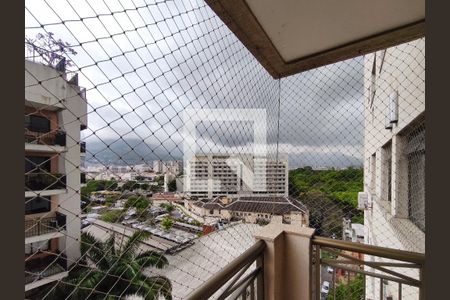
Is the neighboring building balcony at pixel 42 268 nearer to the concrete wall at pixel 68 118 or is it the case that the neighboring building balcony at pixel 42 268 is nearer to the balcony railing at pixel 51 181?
the concrete wall at pixel 68 118

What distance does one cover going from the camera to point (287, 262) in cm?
147

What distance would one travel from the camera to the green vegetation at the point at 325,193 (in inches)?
118

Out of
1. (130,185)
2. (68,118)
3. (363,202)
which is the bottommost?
(363,202)

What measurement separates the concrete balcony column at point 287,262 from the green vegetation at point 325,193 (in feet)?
3.92

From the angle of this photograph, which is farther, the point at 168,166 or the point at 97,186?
the point at 168,166

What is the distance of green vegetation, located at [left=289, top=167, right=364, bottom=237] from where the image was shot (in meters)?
3.01

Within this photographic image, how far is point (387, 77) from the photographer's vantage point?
3346mm

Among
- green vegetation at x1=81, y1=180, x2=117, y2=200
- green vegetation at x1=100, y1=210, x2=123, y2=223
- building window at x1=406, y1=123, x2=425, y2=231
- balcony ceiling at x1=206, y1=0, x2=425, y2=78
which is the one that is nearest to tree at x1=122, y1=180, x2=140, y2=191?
green vegetation at x1=81, y1=180, x2=117, y2=200

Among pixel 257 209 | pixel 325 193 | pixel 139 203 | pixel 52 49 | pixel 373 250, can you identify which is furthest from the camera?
pixel 325 193

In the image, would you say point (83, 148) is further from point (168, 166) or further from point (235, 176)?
point (235, 176)

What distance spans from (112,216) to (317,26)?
1.66m

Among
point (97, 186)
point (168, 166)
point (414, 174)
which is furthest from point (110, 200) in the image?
point (414, 174)

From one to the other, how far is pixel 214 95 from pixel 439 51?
122cm

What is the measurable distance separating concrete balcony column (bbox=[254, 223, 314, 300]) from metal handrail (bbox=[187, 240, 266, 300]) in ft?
0.40
